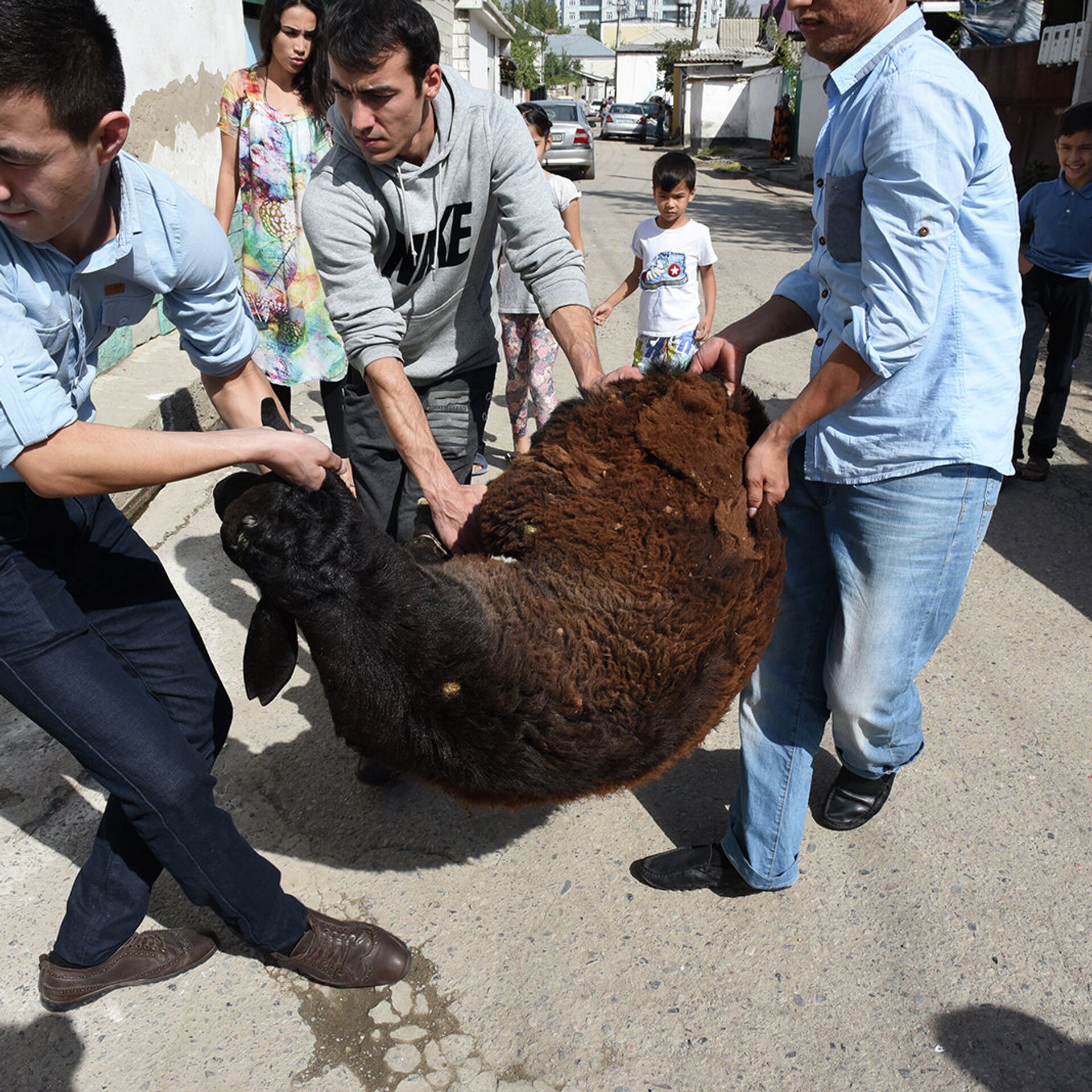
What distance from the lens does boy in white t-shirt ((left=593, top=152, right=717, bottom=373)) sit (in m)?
5.81

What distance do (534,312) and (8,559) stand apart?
13.6 feet

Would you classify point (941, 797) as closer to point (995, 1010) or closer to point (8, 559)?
point (995, 1010)

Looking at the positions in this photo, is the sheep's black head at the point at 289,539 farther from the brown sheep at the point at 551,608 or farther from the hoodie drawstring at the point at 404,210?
the hoodie drawstring at the point at 404,210

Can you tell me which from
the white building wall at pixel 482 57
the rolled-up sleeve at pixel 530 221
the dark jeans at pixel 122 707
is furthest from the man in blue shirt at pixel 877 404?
the white building wall at pixel 482 57

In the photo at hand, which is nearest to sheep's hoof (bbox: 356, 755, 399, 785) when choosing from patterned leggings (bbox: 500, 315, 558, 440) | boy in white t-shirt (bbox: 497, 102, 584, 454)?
boy in white t-shirt (bbox: 497, 102, 584, 454)

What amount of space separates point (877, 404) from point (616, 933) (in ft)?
5.64

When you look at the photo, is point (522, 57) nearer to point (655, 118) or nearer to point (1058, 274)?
point (655, 118)

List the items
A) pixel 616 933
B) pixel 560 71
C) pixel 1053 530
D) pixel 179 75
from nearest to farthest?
1. pixel 616 933
2. pixel 1053 530
3. pixel 179 75
4. pixel 560 71

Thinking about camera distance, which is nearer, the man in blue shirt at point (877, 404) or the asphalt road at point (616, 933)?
the man in blue shirt at point (877, 404)

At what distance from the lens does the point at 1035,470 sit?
600 cm

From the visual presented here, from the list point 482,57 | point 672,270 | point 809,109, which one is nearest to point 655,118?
point 482,57

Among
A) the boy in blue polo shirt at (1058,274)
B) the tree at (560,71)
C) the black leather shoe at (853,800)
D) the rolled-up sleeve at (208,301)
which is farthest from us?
the tree at (560,71)

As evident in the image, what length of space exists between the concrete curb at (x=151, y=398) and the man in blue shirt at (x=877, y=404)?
380 cm

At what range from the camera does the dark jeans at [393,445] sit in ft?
10.7
